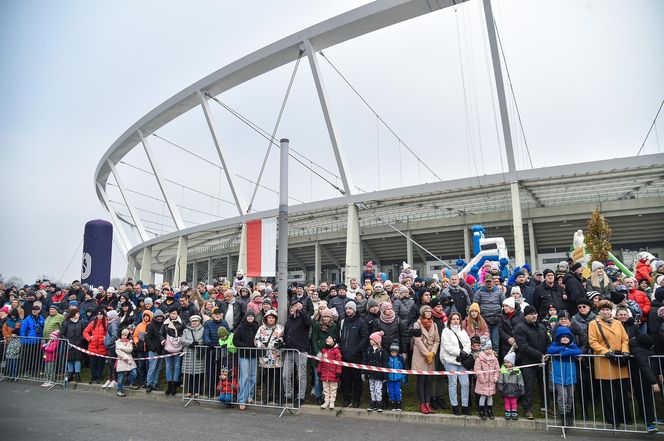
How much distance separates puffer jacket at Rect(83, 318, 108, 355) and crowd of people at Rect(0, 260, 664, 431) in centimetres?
3

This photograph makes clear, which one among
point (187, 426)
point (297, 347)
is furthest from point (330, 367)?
point (187, 426)

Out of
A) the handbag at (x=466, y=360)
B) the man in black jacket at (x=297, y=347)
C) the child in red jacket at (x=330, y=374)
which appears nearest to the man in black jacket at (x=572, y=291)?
the handbag at (x=466, y=360)

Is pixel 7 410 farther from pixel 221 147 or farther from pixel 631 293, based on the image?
pixel 221 147

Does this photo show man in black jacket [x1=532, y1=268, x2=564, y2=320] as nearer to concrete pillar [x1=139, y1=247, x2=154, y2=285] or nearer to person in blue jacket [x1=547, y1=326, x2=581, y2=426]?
person in blue jacket [x1=547, y1=326, x2=581, y2=426]

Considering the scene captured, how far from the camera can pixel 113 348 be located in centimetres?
1024

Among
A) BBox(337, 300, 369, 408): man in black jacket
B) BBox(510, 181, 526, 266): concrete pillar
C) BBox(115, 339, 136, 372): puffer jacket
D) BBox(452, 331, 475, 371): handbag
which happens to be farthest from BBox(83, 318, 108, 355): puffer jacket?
BBox(510, 181, 526, 266): concrete pillar

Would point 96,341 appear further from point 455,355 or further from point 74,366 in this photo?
point 455,355

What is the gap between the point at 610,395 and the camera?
645cm

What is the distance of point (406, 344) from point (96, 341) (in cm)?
672

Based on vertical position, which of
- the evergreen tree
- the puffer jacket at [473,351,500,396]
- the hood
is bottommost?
the puffer jacket at [473,351,500,396]

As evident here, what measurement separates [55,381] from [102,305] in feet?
6.43

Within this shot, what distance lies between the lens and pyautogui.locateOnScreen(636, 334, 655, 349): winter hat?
6.25 meters

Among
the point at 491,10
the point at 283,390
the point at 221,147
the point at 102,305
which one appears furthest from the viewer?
the point at 221,147

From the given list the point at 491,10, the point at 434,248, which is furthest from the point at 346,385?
the point at 434,248
